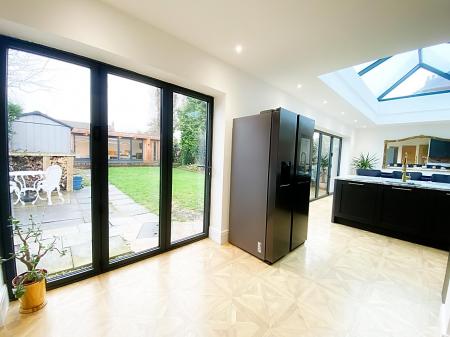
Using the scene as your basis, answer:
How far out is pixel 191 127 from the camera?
288 cm

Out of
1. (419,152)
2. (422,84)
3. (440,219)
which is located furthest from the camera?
(419,152)

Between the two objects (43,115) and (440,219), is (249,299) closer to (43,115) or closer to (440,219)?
(43,115)

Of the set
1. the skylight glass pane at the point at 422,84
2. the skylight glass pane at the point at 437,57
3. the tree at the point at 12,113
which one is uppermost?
the skylight glass pane at the point at 437,57

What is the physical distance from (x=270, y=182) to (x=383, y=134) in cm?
766

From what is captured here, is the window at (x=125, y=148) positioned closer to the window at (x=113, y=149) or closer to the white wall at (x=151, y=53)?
the window at (x=113, y=149)

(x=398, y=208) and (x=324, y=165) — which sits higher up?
(x=324, y=165)

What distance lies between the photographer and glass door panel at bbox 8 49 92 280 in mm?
1701

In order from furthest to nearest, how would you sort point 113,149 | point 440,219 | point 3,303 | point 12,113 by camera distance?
point 440,219 → point 113,149 → point 12,113 → point 3,303

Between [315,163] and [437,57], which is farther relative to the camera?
[315,163]

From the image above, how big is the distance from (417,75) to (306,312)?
26.0 ft

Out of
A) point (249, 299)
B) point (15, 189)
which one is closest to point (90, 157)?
point (15, 189)

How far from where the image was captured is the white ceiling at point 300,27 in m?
1.69

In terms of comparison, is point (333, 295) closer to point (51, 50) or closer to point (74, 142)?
point (74, 142)

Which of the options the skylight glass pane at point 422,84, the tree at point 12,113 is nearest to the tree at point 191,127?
the tree at point 12,113
